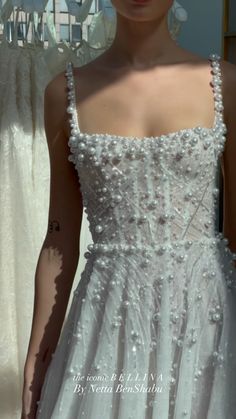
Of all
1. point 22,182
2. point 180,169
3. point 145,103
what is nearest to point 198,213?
point 180,169

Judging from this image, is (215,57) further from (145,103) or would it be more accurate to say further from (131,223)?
(131,223)

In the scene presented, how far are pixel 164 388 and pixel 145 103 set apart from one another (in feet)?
1.26

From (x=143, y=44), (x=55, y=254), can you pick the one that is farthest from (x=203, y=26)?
(x=55, y=254)

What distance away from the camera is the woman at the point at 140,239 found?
0.94 metres

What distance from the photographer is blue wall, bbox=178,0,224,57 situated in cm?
249

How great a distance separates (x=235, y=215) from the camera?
1.05 meters

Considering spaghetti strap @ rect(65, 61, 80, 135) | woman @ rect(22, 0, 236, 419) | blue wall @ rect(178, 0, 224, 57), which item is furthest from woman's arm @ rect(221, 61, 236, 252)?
blue wall @ rect(178, 0, 224, 57)

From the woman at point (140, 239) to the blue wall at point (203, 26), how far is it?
4.85ft

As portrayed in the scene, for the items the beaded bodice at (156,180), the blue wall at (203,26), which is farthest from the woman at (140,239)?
the blue wall at (203,26)

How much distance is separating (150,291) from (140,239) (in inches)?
2.9

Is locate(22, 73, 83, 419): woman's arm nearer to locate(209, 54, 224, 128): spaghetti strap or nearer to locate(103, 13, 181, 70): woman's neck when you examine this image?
locate(103, 13, 181, 70): woman's neck

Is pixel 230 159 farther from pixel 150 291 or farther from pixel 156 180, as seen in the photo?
pixel 150 291

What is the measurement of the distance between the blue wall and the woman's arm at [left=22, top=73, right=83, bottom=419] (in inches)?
59.7

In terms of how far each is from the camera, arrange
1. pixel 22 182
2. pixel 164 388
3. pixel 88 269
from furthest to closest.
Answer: pixel 22 182
pixel 88 269
pixel 164 388
